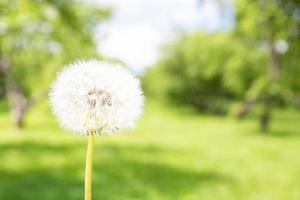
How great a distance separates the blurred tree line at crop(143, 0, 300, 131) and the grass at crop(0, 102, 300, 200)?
269 cm

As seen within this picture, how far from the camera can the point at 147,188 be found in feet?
44.9

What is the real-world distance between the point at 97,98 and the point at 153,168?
582 inches

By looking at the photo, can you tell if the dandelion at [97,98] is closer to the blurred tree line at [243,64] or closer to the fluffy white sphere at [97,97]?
the fluffy white sphere at [97,97]

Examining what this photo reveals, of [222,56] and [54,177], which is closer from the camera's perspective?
[54,177]

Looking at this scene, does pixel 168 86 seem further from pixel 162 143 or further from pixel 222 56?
pixel 162 143

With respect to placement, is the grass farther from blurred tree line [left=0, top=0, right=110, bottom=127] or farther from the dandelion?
the dandelion

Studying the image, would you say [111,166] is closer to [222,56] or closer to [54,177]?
[54,177]

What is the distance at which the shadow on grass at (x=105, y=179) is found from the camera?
40.4 ft

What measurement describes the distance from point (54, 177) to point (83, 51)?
447 inches

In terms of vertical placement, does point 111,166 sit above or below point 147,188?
above

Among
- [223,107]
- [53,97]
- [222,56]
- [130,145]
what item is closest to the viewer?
[53,97]

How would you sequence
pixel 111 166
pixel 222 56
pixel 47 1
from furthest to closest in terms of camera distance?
pixel 222 56
pixel 111 166
pixel 47 1

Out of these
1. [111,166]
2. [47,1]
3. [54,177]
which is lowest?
[54,177]

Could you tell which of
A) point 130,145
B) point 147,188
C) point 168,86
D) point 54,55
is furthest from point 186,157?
point 168,86
